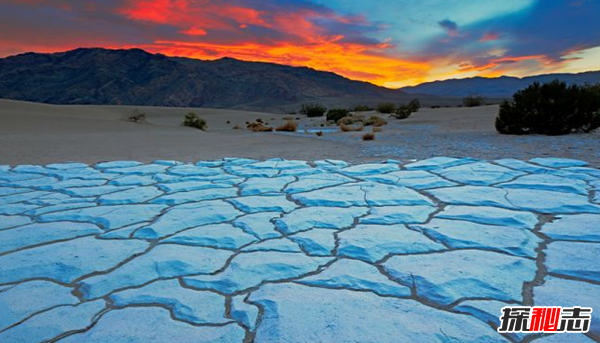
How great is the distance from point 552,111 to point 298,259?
27.8 feet

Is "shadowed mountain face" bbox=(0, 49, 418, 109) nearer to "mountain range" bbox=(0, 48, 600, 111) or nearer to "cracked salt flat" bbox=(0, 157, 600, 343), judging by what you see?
"mountain range" bbox=(0, 48, 600, 111)

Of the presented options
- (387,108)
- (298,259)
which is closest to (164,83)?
(387,108)

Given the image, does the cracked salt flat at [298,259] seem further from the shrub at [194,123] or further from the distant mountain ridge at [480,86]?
the distant mountain ridge at [480,86]

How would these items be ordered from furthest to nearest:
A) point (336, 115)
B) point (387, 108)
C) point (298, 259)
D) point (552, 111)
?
point (387, 108), point (336, 115), point (552, 111), point (298, 259)

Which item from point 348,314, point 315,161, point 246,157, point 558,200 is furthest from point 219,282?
point 246,157

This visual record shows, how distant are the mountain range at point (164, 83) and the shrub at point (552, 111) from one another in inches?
1831

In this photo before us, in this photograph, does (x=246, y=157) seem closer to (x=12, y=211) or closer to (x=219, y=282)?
(x=12, y=211)

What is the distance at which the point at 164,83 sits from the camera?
2815 inches

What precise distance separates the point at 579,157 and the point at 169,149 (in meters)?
7.51

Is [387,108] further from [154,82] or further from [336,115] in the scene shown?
[154,82]

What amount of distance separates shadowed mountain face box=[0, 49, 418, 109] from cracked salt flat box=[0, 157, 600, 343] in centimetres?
5329

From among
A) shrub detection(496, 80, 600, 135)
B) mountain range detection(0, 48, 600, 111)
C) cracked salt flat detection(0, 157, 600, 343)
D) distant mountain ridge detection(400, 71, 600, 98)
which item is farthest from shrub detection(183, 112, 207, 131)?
distant mountain ridge detection(400, 71, 600, 98)

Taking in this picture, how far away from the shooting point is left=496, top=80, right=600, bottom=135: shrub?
874 cm

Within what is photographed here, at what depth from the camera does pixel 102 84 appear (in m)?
66.1
